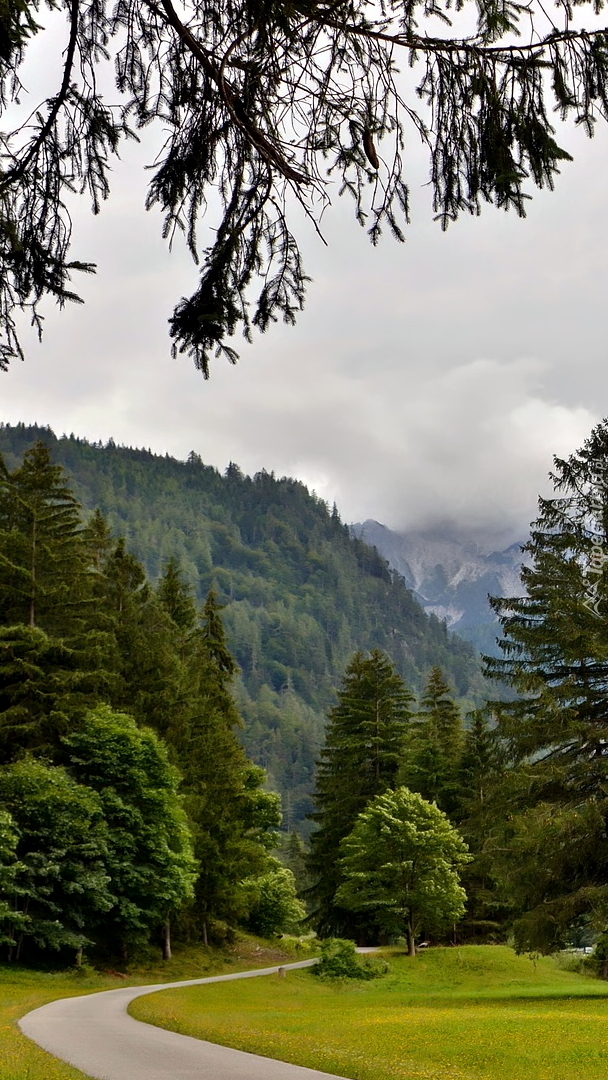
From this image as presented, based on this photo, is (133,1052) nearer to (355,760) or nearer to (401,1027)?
(401,1027)

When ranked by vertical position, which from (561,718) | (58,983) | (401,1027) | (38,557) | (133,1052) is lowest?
(58,983)

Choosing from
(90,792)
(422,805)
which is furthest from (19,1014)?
(422,805)

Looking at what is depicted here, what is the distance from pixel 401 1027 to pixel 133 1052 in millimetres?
5611

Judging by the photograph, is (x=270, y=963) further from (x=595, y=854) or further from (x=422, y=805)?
(x=595, y=854)

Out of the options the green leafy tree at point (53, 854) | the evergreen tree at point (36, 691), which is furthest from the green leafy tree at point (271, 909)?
the evergreen tree at point (36, 691)

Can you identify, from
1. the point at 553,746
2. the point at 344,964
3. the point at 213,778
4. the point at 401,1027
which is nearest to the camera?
the point at 401,1027

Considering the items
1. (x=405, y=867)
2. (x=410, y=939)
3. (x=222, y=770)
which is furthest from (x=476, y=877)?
(x=222, y=770)

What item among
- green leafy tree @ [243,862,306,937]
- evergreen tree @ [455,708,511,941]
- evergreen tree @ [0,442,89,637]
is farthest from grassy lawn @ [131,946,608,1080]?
green leafy tree @ [243,862,306,937]

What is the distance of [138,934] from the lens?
1202 inches

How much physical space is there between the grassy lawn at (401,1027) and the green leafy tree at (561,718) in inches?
109

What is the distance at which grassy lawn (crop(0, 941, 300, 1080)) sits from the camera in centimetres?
1055

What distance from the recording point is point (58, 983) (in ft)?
85.5

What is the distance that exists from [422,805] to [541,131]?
36.3 metres

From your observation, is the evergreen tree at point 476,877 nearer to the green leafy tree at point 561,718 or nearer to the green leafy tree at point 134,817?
the green leafy tree at point 561,718
